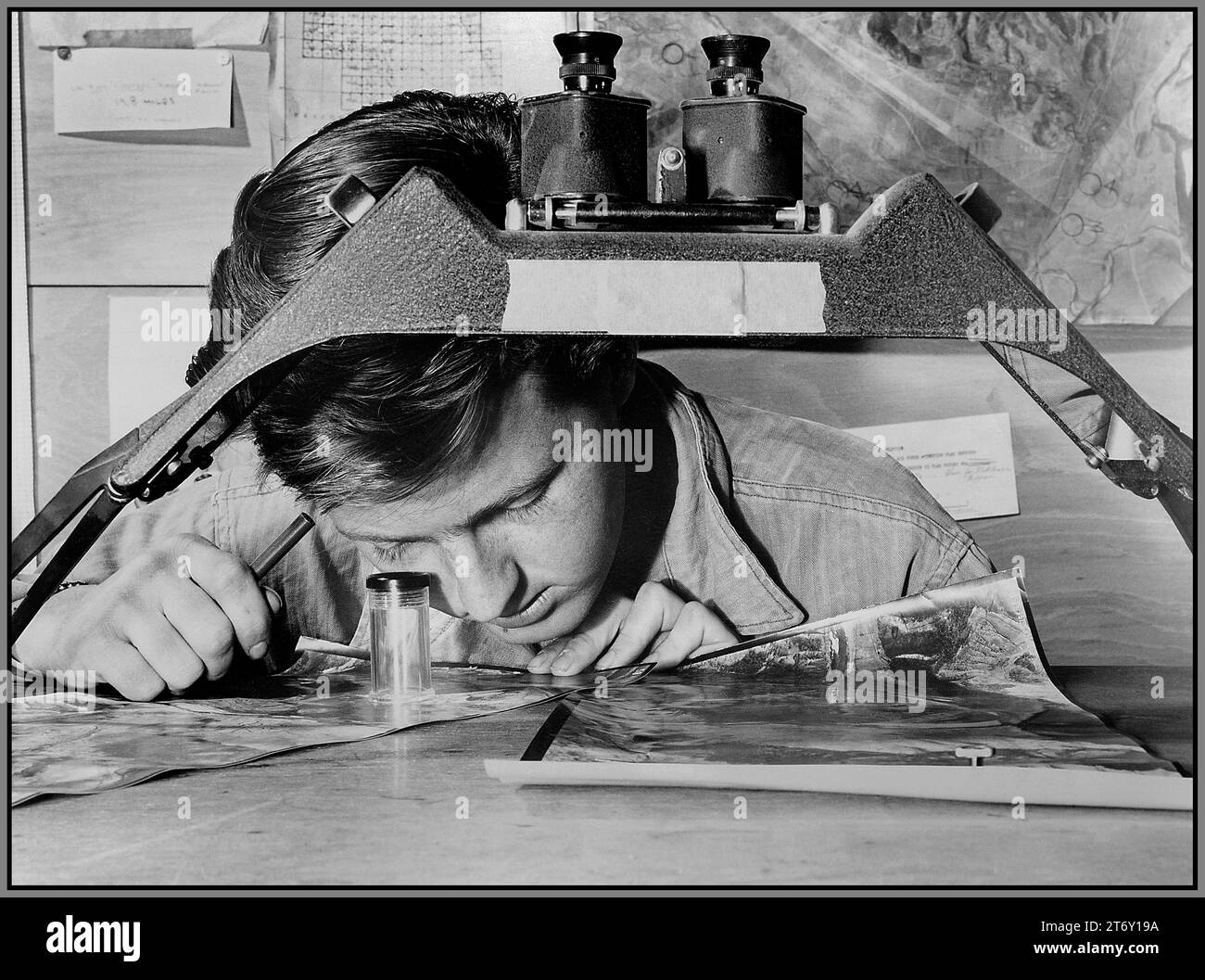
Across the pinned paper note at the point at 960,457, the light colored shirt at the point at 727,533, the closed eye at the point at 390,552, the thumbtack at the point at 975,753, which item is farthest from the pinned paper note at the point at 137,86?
the thumbtack at the point at 975,753

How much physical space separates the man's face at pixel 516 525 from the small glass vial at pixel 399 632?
4 centimetres

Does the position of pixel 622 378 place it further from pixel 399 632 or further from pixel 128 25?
pixel 128 25

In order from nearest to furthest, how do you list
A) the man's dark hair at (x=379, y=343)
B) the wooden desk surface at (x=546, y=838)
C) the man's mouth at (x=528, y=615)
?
the wooden desk surface at (x=546, y=838) < the man's dark hair at (x=379, y=343) < the man's mouth at (x=528, y=615)

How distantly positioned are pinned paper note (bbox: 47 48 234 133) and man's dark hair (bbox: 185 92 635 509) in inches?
3.8

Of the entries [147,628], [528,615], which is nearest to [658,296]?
[528,615]

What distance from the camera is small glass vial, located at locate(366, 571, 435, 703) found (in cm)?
125

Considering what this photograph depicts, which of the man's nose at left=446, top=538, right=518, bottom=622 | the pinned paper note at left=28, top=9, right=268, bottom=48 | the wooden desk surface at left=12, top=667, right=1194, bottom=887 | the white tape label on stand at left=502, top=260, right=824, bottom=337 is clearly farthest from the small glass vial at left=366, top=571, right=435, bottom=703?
the pinned paper note at left=28, top=9, right=268, bottom=48

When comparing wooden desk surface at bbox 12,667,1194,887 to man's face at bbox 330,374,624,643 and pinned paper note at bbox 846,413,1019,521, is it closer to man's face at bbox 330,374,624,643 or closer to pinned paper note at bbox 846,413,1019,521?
man's face at bbox 330,374,624,643

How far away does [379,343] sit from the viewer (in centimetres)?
118

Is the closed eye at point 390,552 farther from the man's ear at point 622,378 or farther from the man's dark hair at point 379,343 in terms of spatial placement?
the man's ear at point 622,378

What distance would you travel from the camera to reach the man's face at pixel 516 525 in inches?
49.2

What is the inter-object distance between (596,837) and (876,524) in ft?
1.82

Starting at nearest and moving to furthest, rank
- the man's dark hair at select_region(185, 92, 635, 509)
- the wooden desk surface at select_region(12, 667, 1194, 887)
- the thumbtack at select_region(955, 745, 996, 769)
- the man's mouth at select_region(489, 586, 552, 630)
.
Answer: the wooden desk surface at select_region(12, 667, 1194, 887) → the thumbtack at select_region(955, 745, 996, 769) → the man's dark hair at select_region(185, 92, 635, 509) → the man's mouth at select_region(489, 586, 552, 630)

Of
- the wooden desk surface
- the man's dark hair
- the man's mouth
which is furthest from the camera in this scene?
the man's mouth
